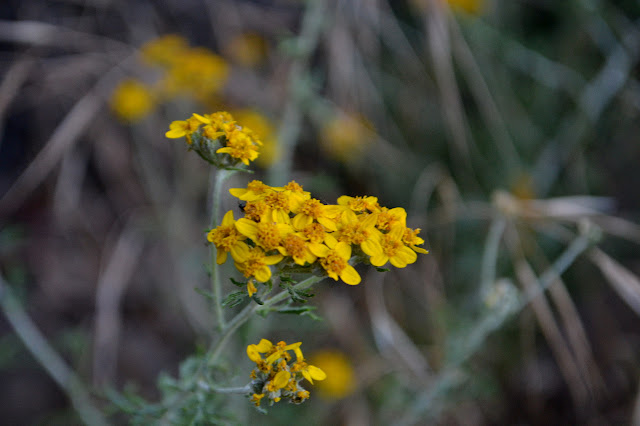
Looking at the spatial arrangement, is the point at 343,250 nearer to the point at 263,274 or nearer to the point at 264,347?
the point at 263,274

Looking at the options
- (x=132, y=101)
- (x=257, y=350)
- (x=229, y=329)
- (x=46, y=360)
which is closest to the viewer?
(x=257, y=350)

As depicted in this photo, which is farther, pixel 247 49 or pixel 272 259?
pixel 247 49

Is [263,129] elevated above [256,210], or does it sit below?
below

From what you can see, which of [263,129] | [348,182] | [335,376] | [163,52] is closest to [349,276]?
[335,376]

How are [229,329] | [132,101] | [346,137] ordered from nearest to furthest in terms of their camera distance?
[229,329]
[132,101]
[346,137]

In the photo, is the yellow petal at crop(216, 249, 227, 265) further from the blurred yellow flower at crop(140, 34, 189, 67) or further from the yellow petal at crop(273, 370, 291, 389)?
the blurred yellow flower at crop(140, 34, 189, 67)

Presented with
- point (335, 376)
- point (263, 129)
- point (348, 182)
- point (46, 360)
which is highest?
point (263, 129)

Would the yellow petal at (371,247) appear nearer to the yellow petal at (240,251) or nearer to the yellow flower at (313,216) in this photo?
the yellow flower at (313,216)
